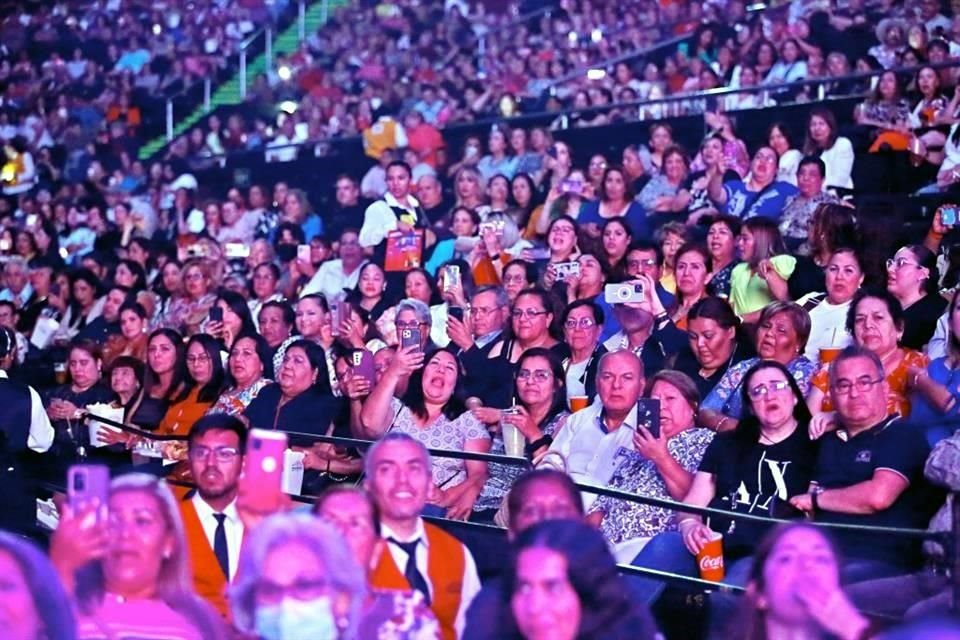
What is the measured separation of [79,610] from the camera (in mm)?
4613

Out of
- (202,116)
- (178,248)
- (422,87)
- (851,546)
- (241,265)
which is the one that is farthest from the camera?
(202,116)

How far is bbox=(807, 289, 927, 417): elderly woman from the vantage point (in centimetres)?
682

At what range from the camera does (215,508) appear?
573 centimetres

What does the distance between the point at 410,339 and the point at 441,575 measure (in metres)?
2.61

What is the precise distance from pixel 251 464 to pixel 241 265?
9.05 m

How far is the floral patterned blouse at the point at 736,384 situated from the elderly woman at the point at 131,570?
2955 millimetres

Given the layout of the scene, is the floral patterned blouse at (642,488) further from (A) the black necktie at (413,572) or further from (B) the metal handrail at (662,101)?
(B) the metal handrail at (662,101)

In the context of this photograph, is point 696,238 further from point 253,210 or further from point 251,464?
point 253,210

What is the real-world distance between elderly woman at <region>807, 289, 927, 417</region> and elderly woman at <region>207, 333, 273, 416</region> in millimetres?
3073

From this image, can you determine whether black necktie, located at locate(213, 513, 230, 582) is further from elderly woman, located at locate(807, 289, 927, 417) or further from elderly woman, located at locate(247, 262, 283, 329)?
elderly woman, located at locate(247, 262, 283, 329)

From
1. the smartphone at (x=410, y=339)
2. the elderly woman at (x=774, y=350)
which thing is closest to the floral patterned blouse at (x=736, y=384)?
the elderly woman at (x=774, y=350)

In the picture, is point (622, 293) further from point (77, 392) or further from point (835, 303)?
point (77, 392)

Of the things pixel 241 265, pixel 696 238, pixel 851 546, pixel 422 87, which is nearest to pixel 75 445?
pixel 696 238

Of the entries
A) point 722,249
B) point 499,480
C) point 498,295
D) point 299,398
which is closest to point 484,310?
point 498,295
